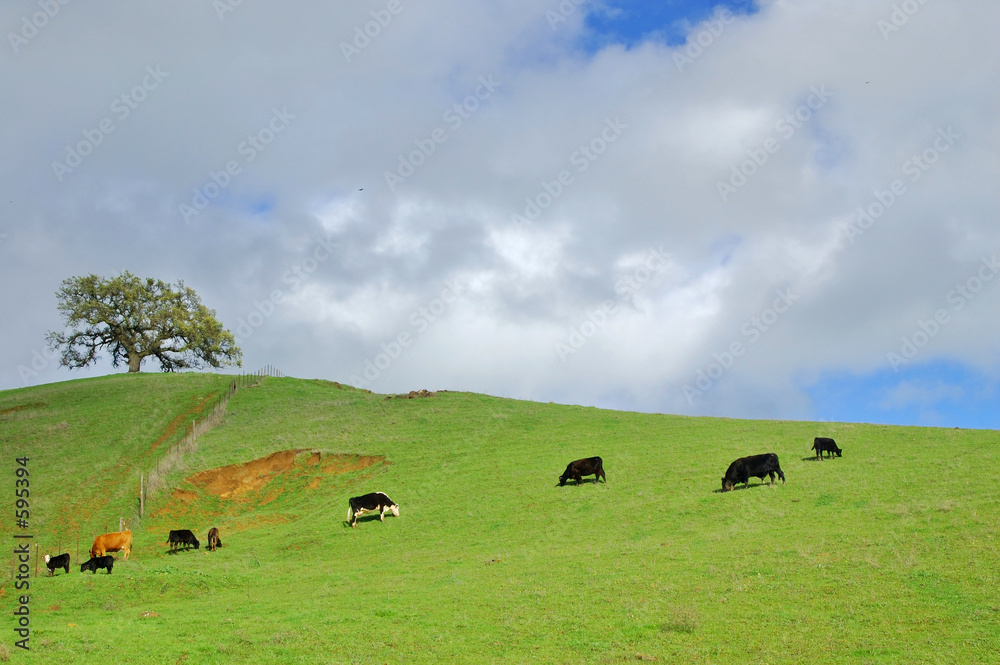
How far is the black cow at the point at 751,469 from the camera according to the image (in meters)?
28.5

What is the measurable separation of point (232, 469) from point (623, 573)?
94.0 feet

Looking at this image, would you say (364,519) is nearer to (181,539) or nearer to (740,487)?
(181,539)

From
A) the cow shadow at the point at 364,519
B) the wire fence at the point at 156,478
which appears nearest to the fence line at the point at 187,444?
the wire fence at the point at 156,478

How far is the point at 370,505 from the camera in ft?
104

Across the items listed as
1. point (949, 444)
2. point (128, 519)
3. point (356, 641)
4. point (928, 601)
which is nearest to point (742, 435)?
point (949, 444)

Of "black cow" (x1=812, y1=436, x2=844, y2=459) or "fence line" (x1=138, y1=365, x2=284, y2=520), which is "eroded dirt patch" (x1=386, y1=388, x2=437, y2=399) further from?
"black cow" (x1=812, y1=436, x2=844, y2=459)

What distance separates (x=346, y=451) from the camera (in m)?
42.4

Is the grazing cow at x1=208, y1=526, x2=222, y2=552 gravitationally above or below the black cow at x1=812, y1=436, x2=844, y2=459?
below

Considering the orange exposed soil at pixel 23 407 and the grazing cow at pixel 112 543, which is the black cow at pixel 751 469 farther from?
the orange exposed soil at pixel 23 407

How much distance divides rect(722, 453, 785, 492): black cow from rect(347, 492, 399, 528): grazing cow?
13.9 metres

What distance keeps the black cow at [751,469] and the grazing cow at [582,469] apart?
5734 mm

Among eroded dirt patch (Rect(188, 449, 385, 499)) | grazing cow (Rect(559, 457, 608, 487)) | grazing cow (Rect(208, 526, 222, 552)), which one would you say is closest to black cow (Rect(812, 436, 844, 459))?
grazing cow (Rect(559, 457, 608, 487))

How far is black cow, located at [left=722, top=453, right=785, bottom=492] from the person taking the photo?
2848 centimetres

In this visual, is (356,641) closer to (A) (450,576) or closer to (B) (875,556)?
(A) (450,576)
